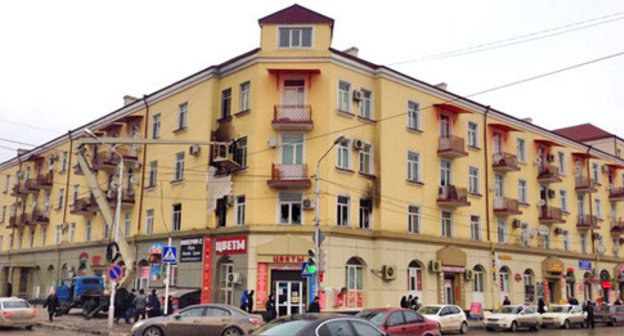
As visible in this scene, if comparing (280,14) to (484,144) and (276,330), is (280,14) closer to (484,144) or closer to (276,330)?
(484,144)

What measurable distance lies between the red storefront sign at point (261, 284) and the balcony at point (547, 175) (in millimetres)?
24747

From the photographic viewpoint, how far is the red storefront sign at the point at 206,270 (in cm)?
3253

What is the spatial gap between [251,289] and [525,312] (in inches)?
561

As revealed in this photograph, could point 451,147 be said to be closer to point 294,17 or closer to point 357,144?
point 357,144

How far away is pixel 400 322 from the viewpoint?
1792cm

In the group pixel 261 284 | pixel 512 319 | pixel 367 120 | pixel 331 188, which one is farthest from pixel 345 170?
pixel 512 319

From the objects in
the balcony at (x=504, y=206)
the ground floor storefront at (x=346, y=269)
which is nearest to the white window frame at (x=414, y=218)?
the ground floor storefront at (x=346, y=269)

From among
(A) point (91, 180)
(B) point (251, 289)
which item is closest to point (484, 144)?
(B) point (251, 289)

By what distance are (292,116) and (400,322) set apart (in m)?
16.7

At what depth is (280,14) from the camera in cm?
3341

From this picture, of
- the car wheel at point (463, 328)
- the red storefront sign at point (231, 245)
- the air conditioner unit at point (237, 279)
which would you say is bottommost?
the car wheel at point (463, 328)

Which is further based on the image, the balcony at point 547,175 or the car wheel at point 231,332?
the balcony at point 547,175

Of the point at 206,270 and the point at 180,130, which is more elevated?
the point at 180,130

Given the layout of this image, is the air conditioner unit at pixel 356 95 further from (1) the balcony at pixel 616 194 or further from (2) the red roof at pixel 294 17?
(1) the balcony at pixel 616 194
